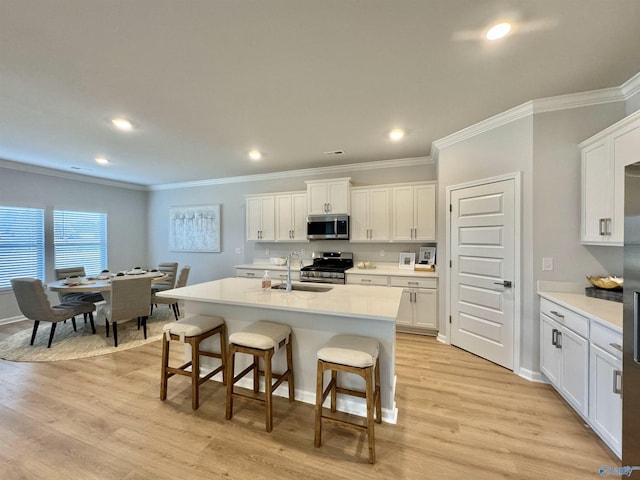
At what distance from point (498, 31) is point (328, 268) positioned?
134 inches

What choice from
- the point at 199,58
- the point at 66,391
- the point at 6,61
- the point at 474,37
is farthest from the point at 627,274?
the point at 66,391

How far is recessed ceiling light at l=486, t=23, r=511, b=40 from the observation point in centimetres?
165

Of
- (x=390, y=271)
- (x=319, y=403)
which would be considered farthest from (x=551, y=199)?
(x=319, y=403)

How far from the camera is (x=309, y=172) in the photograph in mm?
5125

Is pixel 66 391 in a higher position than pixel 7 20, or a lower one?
lower

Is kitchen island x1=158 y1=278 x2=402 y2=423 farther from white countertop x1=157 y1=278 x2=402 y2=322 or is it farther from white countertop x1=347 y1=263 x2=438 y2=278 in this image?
white countertop x1=347 y1=263 x2=438 y2=278

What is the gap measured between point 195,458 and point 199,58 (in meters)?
2.76

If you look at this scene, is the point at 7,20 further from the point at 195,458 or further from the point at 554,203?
the point at 554,203

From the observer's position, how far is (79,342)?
365 cm

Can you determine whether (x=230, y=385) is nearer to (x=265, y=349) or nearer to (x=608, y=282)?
(x=265, y=349)

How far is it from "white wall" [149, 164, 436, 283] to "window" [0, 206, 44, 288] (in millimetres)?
2042

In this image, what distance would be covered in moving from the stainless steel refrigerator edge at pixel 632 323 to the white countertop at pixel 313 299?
1.11 meters

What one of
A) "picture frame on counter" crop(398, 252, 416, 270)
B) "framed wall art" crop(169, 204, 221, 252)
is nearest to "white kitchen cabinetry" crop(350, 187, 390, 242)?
"picture frame on counter" crop(398, 252, 416, 270)

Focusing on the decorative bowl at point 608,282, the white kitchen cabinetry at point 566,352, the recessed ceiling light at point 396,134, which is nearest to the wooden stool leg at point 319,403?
the white kitchen cabinetry at point 566,352
